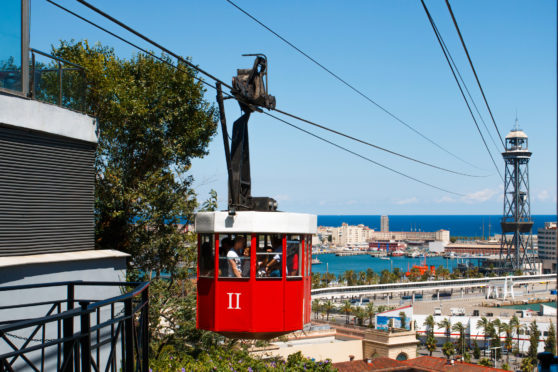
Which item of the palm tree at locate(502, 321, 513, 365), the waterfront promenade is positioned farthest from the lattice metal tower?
the palm tree at locate(502, 321, 513, 365)

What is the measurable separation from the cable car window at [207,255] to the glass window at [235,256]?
0.16m

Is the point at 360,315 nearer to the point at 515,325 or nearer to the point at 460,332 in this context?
the point at 460,332

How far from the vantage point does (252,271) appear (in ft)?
29.4

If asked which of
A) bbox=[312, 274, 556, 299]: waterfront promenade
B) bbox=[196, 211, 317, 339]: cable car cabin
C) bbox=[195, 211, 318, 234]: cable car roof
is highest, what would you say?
bbox=[195, 211, 318, 234]: cable car roof

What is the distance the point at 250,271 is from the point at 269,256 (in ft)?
1.29

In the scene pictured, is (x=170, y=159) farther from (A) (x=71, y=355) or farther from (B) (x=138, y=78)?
(A) (x=71, y=355)

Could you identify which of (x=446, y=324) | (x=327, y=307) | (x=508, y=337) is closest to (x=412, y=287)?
(x=327, y=307)

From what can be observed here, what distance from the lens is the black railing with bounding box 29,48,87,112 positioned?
10.1 meters

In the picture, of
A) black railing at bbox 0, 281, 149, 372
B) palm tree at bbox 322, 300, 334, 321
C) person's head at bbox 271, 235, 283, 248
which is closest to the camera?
black railing at bbox 0, 281, 149, 372

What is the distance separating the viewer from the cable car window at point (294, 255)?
926cm

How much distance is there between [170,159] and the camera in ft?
55.1

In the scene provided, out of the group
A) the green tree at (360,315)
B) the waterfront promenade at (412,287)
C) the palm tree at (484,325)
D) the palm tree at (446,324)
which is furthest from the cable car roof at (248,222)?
the waterfront promenade at (412,287)

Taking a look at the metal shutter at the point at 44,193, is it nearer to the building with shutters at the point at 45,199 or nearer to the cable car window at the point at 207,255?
the building with shutters at the point at 45,199

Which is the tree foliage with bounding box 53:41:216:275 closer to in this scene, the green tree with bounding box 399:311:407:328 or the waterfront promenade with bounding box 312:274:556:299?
the green tree with bounding box 399:311:407:328
